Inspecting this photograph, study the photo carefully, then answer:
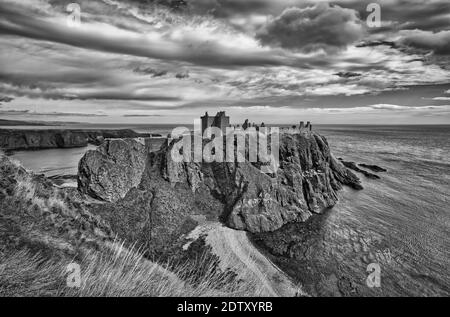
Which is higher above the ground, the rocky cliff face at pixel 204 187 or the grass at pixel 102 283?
the grass at pixel 102 283

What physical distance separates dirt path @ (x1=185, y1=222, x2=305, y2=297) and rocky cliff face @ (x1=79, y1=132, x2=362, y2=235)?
2.42 metres

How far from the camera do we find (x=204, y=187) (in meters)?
40.9

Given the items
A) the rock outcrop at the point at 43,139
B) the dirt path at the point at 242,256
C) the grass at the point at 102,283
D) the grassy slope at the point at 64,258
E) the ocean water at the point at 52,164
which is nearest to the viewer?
the grass at the point at 102,283

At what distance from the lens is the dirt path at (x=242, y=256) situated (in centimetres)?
2359

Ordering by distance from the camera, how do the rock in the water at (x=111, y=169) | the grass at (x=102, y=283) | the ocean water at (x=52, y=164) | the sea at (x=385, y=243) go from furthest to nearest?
the ocean water at (x=52, y=164) → the rock in the water at (x=111, y=169) → the sea at (x=385, y=243) → the grass at (x=102, y=283)

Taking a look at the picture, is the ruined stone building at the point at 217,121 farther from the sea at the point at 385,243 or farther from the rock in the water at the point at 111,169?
the sea at the point at 385,243

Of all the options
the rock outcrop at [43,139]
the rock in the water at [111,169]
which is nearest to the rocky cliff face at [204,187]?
the rock in the water at [111,169]

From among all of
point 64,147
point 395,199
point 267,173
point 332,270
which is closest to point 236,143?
point 267,173

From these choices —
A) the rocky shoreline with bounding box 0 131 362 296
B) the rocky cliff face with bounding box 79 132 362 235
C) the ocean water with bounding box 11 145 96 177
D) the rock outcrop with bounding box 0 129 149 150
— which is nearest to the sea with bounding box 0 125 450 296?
the ocean water with bounding box 11 145 96 177

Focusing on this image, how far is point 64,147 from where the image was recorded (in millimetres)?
114812

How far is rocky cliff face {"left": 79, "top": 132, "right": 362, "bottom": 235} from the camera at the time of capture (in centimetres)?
3341

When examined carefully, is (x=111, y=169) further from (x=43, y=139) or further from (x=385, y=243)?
(x=43, y=139)
